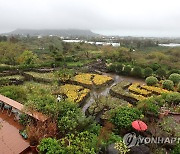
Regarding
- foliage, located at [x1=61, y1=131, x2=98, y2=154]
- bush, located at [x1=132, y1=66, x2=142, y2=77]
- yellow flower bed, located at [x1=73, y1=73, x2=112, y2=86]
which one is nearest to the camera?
foliage, located at [x1=61, y1=131, x2=98, y2=154]

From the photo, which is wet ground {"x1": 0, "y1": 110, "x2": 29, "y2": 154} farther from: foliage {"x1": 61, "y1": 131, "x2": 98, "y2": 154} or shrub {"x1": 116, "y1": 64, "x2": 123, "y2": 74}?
shrub {"x1": 116, "y1": 64, "x2": 123, "y2": 74}

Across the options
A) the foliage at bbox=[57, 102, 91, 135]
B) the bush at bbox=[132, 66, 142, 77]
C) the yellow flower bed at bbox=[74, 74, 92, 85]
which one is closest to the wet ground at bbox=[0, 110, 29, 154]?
the foliage at bbox=[57, 102, 91, 135]

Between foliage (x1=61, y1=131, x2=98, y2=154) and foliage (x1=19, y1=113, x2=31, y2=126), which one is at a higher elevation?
foliage (x1=61, y1=131, x2=98, y2=154)

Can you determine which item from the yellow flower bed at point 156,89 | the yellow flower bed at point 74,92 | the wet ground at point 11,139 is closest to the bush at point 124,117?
the wet ground at point 11,139

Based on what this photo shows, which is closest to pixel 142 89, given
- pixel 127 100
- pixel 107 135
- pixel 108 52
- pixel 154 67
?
pixel 127 100

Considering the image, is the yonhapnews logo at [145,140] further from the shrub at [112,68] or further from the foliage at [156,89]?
the shrub at [112,68]

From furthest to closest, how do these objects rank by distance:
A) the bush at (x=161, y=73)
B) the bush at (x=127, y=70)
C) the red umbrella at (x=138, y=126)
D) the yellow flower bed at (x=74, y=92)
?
the bush at (x=127, y=70) → the bush at (x=161, y=73) → the yellow flower bed at (x=74, y=92) → the red umbrella at (x=138, y=126)

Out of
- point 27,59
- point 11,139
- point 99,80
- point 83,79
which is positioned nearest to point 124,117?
point 11,139
